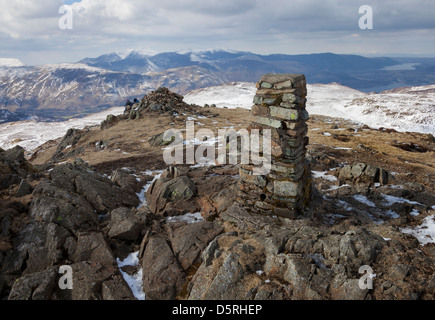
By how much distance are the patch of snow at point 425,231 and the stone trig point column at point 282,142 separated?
4.55 meters

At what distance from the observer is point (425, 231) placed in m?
10.9

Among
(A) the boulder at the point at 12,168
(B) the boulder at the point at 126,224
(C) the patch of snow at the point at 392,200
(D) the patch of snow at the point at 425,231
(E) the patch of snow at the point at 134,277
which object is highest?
(A) the boulder at the point at 12,168

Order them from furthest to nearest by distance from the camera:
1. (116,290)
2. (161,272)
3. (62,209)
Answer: (62,209)
(161,272)
(116,290)

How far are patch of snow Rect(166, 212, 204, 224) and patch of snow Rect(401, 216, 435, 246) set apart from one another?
29.2 ft

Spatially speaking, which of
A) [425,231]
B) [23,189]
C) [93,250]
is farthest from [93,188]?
[425,231]

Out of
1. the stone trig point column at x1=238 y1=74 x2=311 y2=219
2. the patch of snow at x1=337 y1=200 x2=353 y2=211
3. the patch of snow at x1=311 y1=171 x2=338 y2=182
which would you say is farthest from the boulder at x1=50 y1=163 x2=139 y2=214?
the patch of snow at x1=311 y1=171 x2=338 y2=182

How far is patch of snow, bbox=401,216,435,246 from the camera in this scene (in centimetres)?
1025

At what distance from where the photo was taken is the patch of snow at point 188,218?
38.7 feet

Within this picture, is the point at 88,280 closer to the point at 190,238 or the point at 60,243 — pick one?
the point at 60,243

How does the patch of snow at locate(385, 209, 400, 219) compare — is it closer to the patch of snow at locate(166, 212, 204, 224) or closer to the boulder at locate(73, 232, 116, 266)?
the patch of snow at locate(166, 212, 204, 224)

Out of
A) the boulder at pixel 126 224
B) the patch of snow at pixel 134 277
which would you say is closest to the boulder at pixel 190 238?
the boulder at pixel 126 224

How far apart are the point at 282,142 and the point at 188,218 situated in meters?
5.50

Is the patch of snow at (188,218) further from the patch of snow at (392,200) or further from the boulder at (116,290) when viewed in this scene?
the patch of snow at (392,200)
